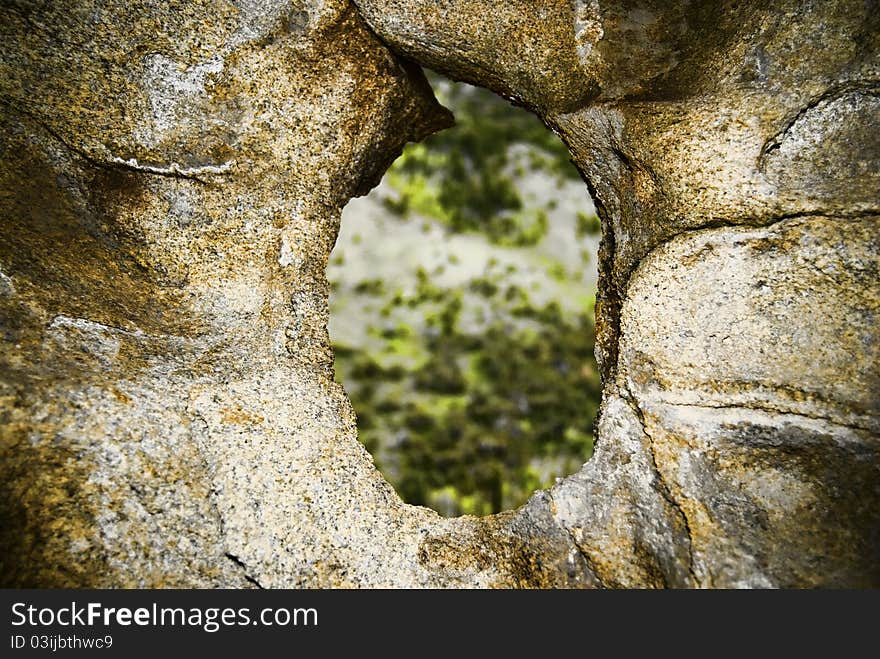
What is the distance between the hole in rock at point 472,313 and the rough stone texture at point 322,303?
1.40m

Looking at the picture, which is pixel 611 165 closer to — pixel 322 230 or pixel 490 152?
pixel 322 230

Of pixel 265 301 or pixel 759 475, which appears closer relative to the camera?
pixel 759 475

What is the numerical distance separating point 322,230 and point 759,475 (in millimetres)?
698

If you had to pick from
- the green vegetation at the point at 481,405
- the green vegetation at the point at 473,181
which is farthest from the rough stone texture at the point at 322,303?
the green vegetation at the point at 473,181

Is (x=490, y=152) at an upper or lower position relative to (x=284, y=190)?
upper

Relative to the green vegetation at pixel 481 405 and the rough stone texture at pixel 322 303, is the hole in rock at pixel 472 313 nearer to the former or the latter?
the green vegetation at pixel 481 405

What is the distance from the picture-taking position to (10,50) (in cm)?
81

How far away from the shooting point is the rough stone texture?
2.42 ft

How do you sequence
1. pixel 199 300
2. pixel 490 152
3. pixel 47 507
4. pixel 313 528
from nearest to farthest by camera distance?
pixel 47 507, pixel 313 528, pixel 199 300, pixel 490 152

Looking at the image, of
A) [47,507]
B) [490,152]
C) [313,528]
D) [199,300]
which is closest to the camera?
[47,507]

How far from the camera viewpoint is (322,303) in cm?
99

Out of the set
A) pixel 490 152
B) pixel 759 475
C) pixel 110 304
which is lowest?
pixel 759 475

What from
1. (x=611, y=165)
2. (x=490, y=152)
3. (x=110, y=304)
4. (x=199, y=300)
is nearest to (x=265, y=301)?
(x=199, y=300)

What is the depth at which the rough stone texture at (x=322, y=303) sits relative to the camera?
0.74m
